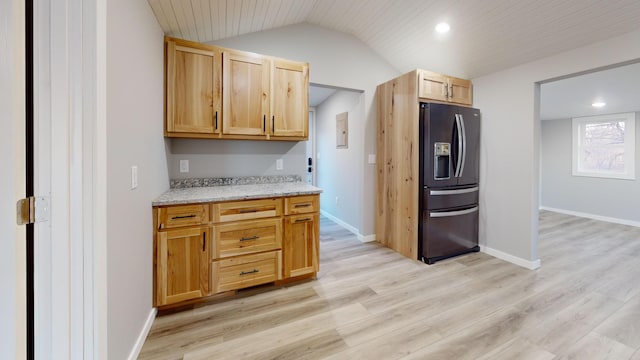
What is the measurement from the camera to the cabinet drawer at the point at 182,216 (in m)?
1.90

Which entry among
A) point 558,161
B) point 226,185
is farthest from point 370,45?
point 558,161

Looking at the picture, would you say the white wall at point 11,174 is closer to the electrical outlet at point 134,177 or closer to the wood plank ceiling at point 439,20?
the electrical outlet at point 134,177

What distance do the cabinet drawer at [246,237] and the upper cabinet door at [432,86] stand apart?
2.22 meters

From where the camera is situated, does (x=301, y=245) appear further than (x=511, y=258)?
No

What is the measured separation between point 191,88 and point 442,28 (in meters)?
2.66

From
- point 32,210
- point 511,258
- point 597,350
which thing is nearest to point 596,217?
point 511,258

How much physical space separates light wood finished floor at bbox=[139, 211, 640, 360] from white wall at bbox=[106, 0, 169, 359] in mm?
432

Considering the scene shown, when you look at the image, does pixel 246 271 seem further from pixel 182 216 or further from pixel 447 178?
pixel 447 178

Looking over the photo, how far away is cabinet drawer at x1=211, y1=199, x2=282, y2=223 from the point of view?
2076 mm

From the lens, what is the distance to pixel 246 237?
7.18 feet

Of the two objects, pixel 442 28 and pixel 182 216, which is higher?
pixel 442 28

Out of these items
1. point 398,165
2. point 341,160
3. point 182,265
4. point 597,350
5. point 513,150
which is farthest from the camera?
point 341,160

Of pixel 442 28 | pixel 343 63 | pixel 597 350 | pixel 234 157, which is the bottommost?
pixel 597 350

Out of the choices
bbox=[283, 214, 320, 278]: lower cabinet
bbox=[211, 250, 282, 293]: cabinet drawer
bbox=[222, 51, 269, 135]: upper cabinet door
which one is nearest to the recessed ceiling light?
bbox=[222, 51, 269, 135]: upper cabinet door
